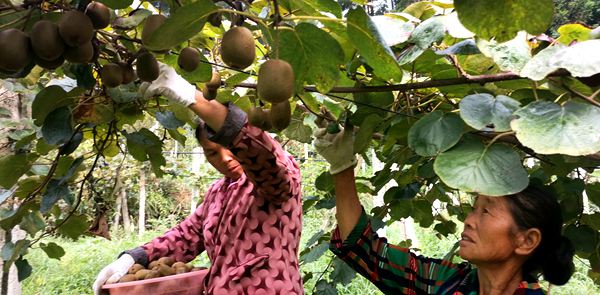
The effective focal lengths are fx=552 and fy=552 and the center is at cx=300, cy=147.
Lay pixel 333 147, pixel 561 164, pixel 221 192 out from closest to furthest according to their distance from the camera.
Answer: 1. pixel 561 164
2. pixel 333 147
3. pixel 221 192

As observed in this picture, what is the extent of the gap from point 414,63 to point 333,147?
0.43 m

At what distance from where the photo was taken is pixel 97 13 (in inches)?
27.9

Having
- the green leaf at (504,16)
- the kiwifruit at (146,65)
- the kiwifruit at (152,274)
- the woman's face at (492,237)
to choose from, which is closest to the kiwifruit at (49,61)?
the kiwifruit at (146,65)

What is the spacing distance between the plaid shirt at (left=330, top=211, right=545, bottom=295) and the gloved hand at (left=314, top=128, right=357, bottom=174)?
0.49 ft

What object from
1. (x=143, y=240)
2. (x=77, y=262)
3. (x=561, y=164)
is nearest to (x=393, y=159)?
(x=561, y=164)

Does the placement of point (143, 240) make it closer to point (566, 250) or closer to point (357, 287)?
point (357, 287)

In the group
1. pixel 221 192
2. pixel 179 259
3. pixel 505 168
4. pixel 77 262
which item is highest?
pixel 505 168

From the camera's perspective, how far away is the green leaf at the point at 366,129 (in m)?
1.12

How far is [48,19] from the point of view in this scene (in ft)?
2.31

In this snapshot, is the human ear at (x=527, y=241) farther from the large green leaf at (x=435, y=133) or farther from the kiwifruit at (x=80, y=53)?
the kiwifruit at (x=80, y=53)

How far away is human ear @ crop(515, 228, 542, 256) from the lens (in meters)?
1.21

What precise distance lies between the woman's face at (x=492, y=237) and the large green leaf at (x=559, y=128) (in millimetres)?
519

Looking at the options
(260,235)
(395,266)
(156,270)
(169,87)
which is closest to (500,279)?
(395,266)

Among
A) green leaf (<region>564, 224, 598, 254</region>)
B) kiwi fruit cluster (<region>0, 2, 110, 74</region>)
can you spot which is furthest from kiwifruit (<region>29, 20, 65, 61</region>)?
green leaf (<region>564, 224, 598, 254</region>)
